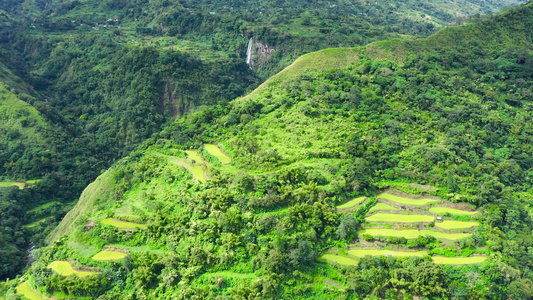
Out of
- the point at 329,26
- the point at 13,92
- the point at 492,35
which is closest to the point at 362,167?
the point at 492,35

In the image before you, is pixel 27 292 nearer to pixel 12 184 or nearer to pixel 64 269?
pixel 64 269

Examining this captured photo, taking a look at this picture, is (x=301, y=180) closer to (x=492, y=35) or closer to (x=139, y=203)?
(x=139, y=203)

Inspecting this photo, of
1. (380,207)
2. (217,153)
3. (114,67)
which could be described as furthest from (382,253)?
(114,67)

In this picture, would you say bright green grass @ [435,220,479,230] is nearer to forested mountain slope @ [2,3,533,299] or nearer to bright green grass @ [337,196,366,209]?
forested mountain slope @ [2,3,533,299]

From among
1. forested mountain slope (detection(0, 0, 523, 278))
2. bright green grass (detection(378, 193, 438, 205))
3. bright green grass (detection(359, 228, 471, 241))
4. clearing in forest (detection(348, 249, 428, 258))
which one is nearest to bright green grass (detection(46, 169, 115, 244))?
forested mountain slope (detection(0, 0, 523, 278))

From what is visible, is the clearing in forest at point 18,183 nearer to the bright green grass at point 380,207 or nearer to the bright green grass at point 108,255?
the bright green grass at point 108,255

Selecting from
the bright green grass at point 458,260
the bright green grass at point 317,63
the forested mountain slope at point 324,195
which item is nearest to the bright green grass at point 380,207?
the forested mountain slope at point 324,195
